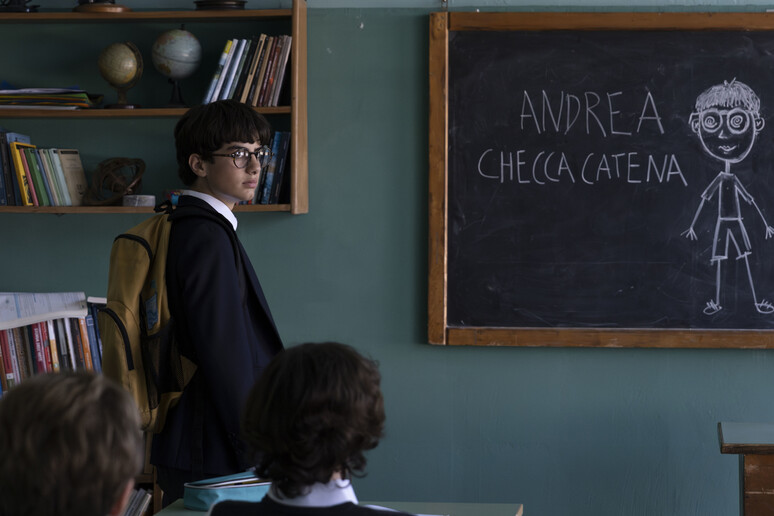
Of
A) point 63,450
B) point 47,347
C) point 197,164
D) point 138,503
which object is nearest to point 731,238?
point 197,164

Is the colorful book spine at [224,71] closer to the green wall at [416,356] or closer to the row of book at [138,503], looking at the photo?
the green wall at [416,356]

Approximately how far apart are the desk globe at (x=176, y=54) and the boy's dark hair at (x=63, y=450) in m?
2.36

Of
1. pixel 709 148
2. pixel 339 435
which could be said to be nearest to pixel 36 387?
pixel 339 435

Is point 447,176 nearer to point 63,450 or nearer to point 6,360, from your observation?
point 6,360

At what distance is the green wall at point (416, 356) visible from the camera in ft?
10.7

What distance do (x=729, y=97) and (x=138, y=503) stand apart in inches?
101

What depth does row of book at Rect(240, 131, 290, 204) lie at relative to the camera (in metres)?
3.15

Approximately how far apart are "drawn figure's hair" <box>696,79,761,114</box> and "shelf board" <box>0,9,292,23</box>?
A: 59.3 inches

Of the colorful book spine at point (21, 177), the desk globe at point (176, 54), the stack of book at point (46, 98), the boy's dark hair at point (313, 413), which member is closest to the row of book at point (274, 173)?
the desk globe at point (176, 54)

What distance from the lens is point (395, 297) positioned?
3328 mm

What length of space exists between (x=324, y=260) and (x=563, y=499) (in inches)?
49.2

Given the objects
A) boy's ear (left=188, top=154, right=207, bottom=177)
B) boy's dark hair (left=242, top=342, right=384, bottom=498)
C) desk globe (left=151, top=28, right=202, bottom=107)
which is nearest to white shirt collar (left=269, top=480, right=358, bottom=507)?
boy's dark hair (left=242, top=342, right=384, bottom=498)

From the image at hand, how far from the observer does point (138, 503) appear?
3.18m

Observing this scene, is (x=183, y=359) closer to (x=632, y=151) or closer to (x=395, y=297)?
(x=395, y=297)
